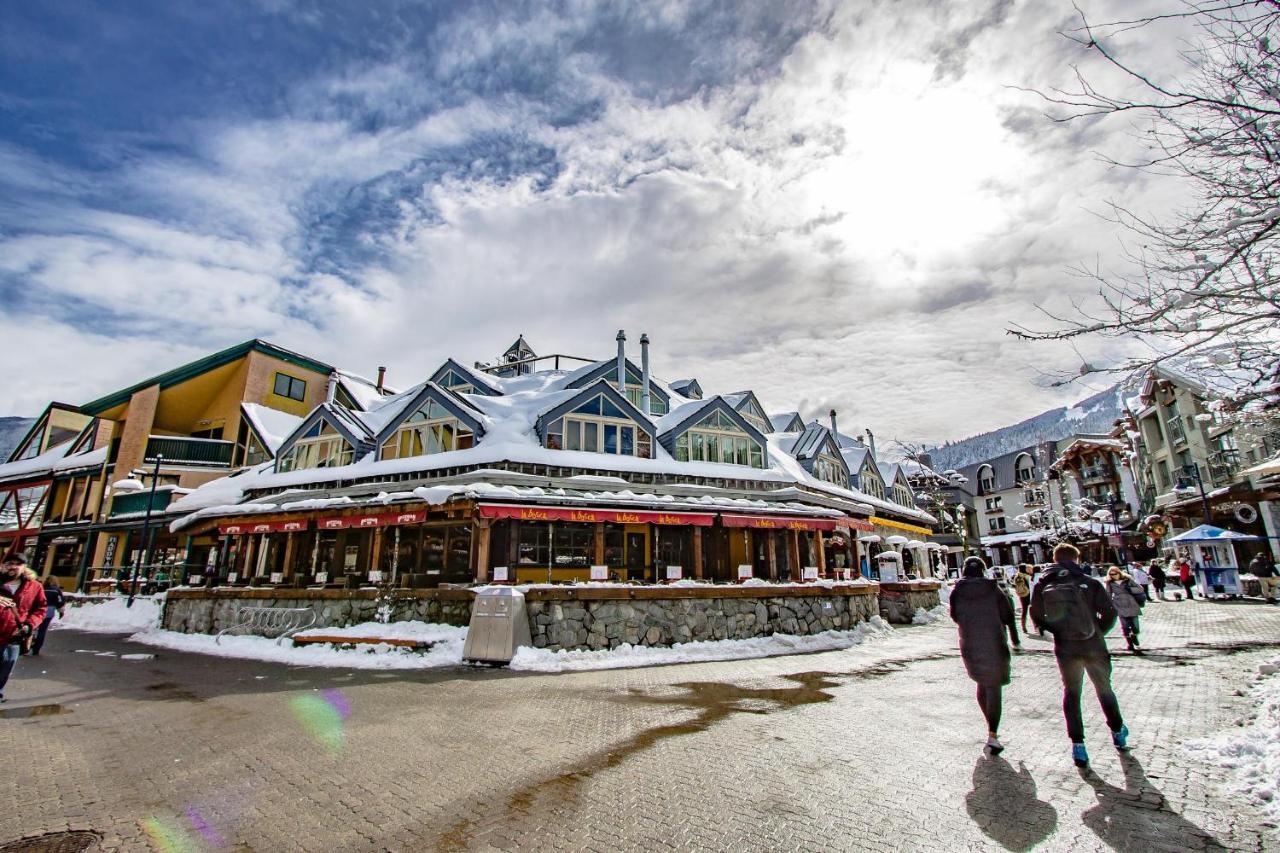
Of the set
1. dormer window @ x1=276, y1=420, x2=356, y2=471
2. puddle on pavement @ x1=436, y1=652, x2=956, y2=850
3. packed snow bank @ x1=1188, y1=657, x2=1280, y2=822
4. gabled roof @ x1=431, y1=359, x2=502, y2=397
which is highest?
gabled roof @ x1=431, y1=359, x2=502, y2=397

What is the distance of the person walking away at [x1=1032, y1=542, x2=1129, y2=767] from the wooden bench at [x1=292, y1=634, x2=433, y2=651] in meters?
11.5

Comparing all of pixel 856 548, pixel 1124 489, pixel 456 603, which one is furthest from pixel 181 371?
pixel 1124 489

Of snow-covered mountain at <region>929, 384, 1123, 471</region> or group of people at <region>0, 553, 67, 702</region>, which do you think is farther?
snow-covered mountain at <region>929, 384, 1123, 471</region>

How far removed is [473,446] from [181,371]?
22.7 meters

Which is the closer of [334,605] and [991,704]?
[991,704]

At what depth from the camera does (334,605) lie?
15227 mm

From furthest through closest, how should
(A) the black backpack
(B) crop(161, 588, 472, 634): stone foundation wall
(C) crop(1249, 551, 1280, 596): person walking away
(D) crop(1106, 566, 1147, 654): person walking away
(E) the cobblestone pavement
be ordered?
(C) crop(1249, 551, 1280, 596): person walking away, (B) crop(161, 588, 472, 634): stone foundation wall, (D) crop(1106, 566, 1147, 654): person walking away, (A) the black backpack, (E) the cobblestone pavement

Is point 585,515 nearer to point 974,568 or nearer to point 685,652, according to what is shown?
point 685,652

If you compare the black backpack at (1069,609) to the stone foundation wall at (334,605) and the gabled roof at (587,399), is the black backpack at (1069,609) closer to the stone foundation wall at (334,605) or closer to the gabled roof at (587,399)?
the stone foundation wall at (334,605)

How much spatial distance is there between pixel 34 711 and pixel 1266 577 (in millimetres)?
35743

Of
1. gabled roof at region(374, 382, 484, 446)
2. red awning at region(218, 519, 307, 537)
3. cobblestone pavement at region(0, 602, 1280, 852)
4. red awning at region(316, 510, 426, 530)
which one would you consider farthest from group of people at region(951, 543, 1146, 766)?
red awning at region(218, 519, 307, 537)

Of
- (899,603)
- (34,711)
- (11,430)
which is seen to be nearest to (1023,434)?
(899,603)

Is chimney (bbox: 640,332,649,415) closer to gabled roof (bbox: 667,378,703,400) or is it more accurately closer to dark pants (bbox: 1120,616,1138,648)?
Answer: gabled roof (bbox: 667,378,703,400)

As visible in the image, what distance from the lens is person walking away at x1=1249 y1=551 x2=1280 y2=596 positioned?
22.0 m
